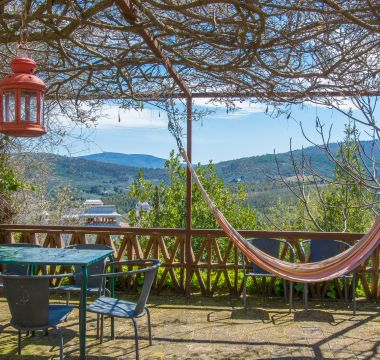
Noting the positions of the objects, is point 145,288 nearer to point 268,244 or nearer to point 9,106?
point 9,106

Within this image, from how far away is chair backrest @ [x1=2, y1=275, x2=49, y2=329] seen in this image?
3049 mm

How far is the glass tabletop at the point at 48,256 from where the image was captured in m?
3.54

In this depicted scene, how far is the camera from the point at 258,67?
176 inches

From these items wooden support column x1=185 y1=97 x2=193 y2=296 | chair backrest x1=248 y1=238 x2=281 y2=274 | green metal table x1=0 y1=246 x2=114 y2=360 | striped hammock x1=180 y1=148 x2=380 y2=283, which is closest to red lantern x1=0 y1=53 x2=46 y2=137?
green metal table x1=0 y1=246 x2=114 y2=360

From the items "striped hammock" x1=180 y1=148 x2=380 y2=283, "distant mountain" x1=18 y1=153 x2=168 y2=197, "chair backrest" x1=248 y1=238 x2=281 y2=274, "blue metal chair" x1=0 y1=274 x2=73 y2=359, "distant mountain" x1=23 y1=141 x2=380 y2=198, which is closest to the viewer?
"blue metal chair" x1=0 y1=274 x2=73 y2=359

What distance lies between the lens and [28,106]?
2.80m

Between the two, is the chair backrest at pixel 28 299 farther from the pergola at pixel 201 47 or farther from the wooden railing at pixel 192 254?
the wooden railing at pixel 192 254

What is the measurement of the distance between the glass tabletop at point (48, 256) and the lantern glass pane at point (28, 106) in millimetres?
1065

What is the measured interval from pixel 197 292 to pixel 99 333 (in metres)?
1.62

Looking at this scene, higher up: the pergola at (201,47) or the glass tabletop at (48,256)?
the pergola at (201,47)

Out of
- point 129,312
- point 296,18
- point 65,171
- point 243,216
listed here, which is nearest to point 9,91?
point 129,312

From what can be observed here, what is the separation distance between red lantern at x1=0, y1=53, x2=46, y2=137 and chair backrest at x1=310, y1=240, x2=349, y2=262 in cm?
325

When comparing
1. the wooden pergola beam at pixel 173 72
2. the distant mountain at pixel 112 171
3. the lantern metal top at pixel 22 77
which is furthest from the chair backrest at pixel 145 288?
the distant mountain at pixel 112 171

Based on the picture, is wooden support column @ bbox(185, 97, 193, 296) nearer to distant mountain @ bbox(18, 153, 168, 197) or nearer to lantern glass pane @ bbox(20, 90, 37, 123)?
lantern glass pane @ bbox(20, 90, 37, 123)
